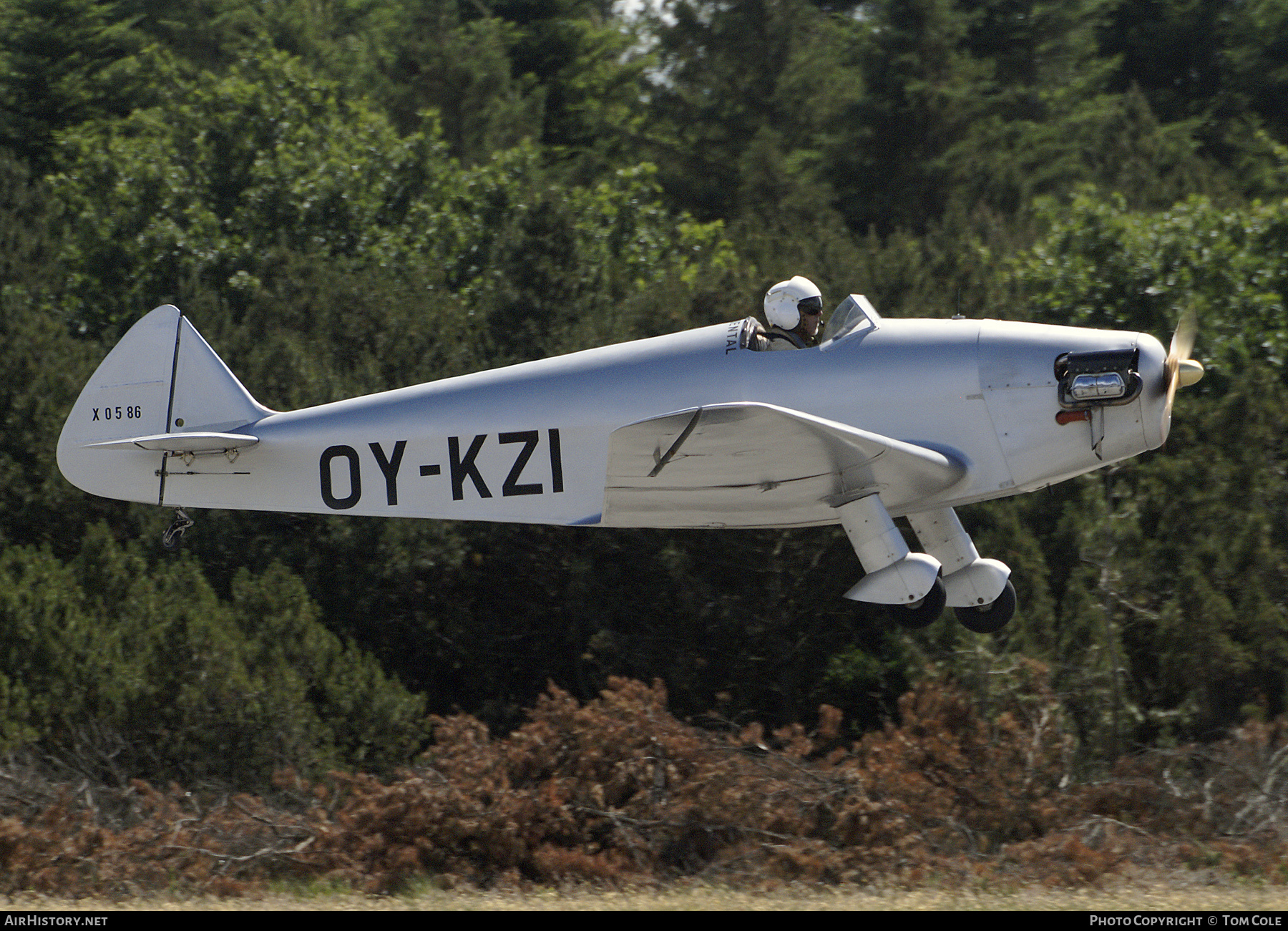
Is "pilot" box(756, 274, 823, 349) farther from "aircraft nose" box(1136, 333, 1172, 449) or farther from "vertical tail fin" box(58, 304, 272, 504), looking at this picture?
"vertical tail fin" box(58, 304, 272, 504)

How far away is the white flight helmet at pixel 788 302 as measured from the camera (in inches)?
357

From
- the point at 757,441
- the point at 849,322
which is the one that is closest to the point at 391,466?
the point at 757,441

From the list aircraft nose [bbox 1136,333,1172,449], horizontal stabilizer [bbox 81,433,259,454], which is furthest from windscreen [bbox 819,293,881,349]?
horizontal stabilizer [bbox 81,433,259,454]

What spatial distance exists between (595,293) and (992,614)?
9.13 meters

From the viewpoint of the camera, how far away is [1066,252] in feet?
65.3

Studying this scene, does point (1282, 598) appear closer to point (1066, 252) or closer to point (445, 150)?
point (1066, 252)

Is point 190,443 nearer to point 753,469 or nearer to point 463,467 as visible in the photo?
point 463,467

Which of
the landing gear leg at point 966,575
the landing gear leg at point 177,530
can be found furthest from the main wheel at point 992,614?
the landing gear leg at point 177,530

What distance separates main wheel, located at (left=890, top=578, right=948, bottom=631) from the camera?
9039 millimetres

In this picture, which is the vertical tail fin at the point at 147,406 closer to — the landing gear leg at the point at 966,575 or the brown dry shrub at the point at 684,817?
the brown dry shrub at the point at 684,817

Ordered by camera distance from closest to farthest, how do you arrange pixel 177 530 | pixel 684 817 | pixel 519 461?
pixel 519 461 → pixel 684 817 → pixel 177 530

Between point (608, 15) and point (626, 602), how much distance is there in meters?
33.7

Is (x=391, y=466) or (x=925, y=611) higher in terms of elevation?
(x=391, y=466)

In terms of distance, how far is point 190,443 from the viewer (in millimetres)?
10109
